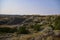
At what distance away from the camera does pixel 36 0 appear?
320 cm

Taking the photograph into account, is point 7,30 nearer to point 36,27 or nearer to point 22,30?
point 22,30

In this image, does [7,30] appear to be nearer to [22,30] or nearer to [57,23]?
[22,30]

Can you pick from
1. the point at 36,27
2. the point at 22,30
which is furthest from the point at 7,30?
the point at 36,27

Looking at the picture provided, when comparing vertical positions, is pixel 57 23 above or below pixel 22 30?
above

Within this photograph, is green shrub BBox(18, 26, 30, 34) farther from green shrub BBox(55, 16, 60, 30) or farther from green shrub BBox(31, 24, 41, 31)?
green shrub BBox(55, 16, 60, 30)

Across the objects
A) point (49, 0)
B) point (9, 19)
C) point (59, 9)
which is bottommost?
point (9, 19)

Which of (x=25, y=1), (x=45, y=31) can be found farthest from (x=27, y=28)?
(x=25, y=1)

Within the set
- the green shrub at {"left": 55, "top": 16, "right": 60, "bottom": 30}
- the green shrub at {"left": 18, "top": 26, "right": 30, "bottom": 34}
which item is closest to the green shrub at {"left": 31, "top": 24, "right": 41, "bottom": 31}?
the green shrub at {"left": 18, "top": 26, "right": 30, "bottom": 34}

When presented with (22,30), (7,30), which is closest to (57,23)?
(22,30)

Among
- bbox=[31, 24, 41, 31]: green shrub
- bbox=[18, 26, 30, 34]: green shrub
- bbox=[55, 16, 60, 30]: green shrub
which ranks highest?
bbox=[55, 16, 60, 30]: green shrub

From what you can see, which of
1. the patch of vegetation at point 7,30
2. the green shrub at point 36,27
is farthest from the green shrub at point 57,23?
the patch of vegetation at point 7,30

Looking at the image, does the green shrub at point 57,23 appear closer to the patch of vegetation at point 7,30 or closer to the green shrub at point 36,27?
the green shrub at point 36,27

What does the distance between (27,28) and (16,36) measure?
309mm

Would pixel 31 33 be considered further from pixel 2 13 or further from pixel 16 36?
pixel 2 13
